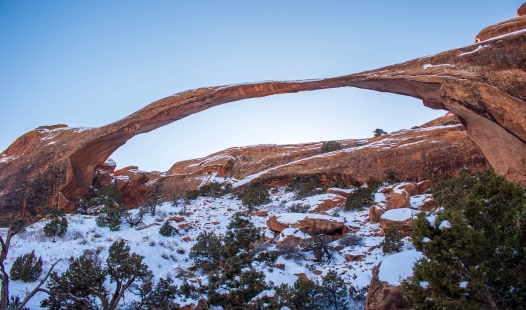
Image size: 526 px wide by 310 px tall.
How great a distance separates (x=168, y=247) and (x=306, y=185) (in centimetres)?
1134

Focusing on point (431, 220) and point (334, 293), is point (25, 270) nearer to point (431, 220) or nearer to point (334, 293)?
point (334, 293)

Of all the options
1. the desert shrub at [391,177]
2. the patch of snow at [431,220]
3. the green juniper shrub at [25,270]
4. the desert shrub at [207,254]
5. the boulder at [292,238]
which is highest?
the patch of snow at [431,220]

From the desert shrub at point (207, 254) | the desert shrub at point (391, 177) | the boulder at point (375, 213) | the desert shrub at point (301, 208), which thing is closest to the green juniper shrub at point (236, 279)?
the desert shrub at point (207, 254)

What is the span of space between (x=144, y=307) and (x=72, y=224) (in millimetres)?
6258

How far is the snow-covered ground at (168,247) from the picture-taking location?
28.7ft

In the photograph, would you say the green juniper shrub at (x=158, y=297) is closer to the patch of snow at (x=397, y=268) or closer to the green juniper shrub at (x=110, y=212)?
the patch of snow at (x=397, y=268)

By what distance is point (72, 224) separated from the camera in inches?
477

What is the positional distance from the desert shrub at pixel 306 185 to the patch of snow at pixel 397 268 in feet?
41.5

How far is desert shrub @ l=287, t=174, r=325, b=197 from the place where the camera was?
19.5m

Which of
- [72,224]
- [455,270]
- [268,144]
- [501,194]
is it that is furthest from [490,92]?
[268,144]

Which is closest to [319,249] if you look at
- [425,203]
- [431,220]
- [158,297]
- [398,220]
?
[398,220]

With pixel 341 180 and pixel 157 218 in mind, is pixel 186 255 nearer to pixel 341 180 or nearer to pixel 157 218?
pixel 157 218

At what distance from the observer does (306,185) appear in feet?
68.3

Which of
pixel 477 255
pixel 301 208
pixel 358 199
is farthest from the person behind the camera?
pixel 358 199
